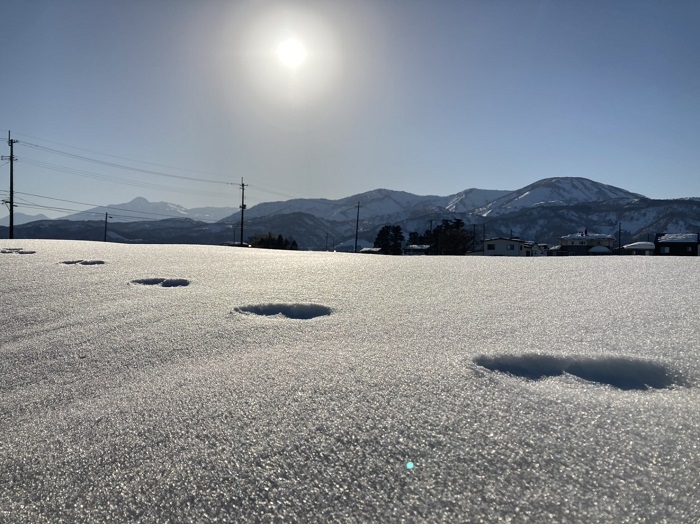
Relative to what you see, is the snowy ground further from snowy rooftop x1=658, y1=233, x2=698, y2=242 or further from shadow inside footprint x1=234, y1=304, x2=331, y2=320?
snowy rooftop x1=658, y1=233, x2=698, y2=242

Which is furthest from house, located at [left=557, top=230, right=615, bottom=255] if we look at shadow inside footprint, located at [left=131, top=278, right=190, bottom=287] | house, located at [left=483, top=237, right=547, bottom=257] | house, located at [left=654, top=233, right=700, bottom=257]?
shadow inside footprint, located at [left=131, top=278, right=190, bottom=287]

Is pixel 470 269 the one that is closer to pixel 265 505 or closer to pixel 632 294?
pixel 632 294

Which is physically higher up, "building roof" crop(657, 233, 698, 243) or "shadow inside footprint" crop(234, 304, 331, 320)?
"building roof" crop(657, 233, 698, 243)

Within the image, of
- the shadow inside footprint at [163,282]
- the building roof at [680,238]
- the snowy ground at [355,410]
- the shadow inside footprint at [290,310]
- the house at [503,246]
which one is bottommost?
the snowy ground at [355,410]

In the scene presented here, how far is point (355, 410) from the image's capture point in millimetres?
1141

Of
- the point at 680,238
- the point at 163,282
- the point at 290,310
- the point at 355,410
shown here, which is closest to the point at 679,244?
the point at 680,238

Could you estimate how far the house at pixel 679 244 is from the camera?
3806 centimetres

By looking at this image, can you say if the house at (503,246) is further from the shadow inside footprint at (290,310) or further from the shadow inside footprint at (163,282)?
the shadow inside footprint at (290,310)

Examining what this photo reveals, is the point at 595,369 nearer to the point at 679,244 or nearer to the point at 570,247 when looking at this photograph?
the point at 679,244

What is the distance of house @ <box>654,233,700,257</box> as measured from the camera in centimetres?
3806

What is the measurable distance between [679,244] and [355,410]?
2032 inches

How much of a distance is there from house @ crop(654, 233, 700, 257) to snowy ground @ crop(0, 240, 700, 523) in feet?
159

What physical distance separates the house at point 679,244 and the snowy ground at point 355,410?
159 ft

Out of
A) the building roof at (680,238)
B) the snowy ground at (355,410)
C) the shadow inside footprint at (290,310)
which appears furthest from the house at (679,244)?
the shadow inside footprint at (290,310)
